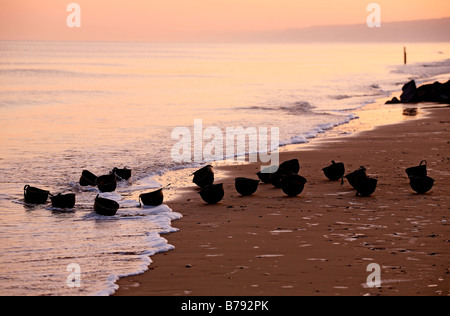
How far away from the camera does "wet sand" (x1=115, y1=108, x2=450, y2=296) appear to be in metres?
7.11

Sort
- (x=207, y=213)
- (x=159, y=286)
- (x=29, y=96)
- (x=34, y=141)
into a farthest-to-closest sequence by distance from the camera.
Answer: (x=29, y=96) < (x=34, y=141) < (x=207, y=213) < (x=159, y=286)

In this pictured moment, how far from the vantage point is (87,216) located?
10.8m

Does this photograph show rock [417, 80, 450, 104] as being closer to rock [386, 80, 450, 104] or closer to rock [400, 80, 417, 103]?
rock [386, 80, 450, 104]

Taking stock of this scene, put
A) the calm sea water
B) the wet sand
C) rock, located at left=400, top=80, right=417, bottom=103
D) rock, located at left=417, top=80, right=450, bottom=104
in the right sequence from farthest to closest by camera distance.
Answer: rock, located at left=417, top=80, right=450, bottom=104 → rock, located at left=400, top=80, right=417, bottom=103 → the calm sea water → the wet sand

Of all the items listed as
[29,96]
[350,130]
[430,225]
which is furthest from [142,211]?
[29,96]

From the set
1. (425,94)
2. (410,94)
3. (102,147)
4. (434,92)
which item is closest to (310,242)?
(102,147)

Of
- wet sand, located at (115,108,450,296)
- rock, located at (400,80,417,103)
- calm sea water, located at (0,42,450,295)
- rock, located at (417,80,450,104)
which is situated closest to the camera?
wet sand, located at (115,108,450,296)

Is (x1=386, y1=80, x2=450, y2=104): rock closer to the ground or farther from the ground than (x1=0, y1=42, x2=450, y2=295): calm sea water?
farther from the ground

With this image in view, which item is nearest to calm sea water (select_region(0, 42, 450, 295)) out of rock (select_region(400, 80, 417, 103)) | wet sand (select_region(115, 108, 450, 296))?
wet sand (select_region(115, 108, 450, 296))

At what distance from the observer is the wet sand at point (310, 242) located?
23.3 ft

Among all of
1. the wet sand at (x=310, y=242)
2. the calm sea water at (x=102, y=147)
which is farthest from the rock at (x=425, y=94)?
the wet sand at (x=310, y=242)

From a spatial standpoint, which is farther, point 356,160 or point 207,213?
point 356,160
